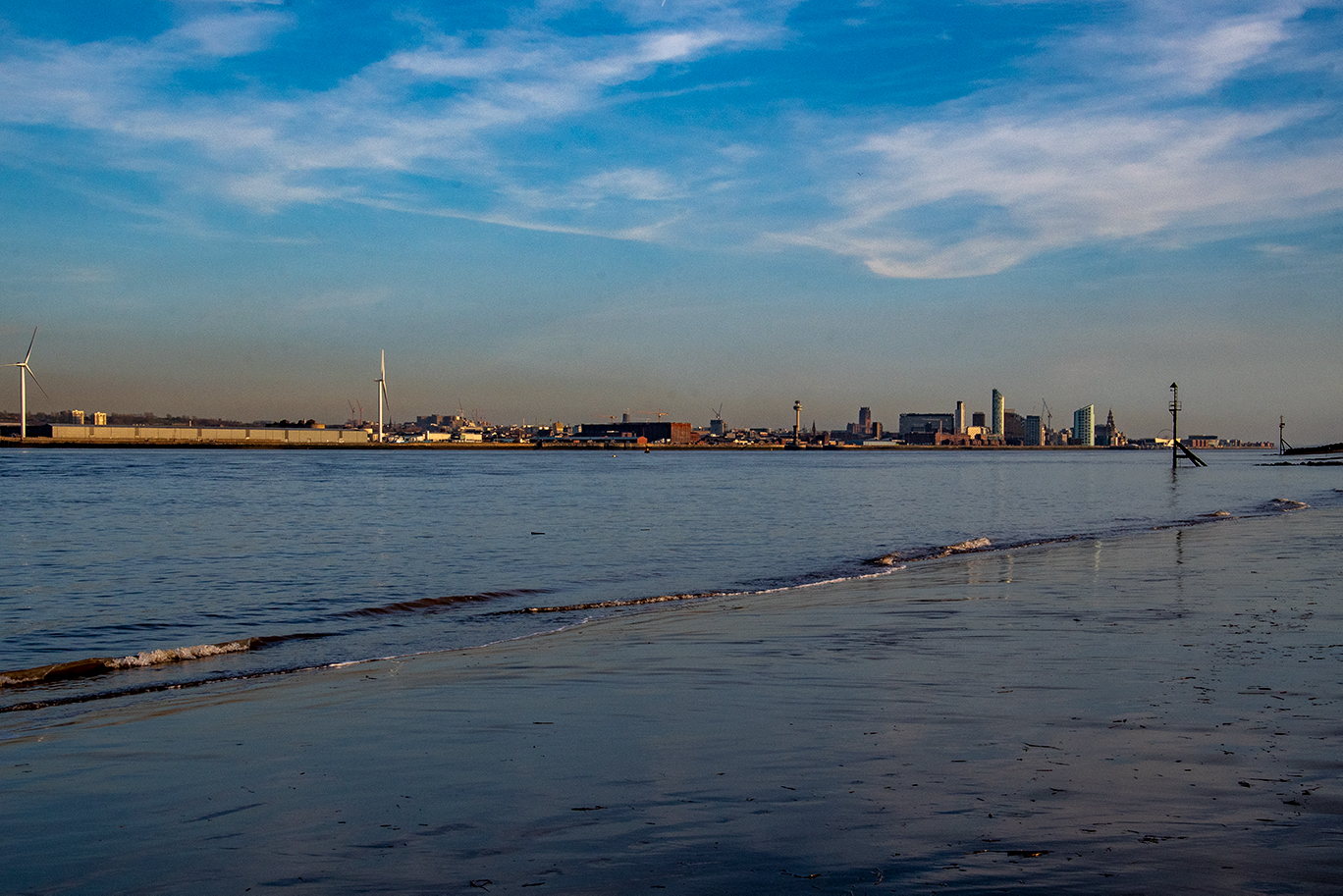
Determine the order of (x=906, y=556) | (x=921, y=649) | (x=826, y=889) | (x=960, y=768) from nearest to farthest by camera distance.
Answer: (x=826, y=889)
(x=960, y=768)
(x=921, y=649)
(x=906, y=556)

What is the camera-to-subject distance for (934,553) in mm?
27625

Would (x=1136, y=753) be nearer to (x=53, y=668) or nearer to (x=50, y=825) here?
(x=50, y=825)

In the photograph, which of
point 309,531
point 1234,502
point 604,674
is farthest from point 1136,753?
point 1234,502

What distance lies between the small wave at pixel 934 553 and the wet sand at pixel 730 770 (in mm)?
12425

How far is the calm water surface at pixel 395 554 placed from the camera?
14977 millimetres

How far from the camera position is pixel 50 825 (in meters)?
6.10

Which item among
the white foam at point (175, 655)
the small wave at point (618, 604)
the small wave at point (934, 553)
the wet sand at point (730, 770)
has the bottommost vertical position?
the small wave at point (934, 553)

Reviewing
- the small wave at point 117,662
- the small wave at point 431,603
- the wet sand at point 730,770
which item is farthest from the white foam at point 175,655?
the small wave at point 431,603

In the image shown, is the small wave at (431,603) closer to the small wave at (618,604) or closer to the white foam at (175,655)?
the small wave at (618,604)

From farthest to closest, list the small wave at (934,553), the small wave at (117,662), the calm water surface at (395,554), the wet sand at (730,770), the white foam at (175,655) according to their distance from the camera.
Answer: the small wave at (934,553)
the calm water surface at (395,554)
the white foam at (175,655)
the small wave at (117,662)
the wet sand at (730,770)

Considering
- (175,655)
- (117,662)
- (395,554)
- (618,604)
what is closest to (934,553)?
(618,604)

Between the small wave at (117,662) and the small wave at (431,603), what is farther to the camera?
the small wave at (431,603)

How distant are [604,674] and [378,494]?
51186 mm

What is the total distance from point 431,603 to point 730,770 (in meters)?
13.0
